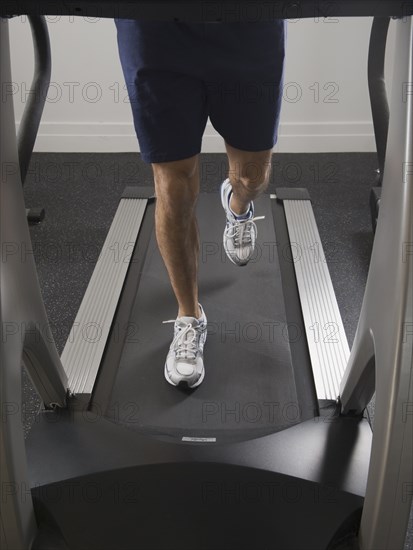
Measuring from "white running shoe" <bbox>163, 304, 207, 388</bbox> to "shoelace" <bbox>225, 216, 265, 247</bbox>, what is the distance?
0.43 meters

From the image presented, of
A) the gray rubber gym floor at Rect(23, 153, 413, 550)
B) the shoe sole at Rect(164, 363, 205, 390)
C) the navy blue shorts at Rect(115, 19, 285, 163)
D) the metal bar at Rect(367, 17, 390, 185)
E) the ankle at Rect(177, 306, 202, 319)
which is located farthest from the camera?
the gray rubber gym floor at Rect(23, 153, 413, 550)

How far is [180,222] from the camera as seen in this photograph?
5.69ft

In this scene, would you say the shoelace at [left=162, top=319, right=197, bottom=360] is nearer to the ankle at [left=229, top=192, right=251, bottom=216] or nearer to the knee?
the knee

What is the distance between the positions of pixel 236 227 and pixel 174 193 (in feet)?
2.10

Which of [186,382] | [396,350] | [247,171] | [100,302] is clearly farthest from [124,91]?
[396,350]

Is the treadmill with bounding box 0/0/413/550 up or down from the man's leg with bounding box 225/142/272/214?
down

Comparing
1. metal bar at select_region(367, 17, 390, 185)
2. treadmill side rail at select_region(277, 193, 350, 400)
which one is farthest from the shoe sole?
metal bar at select_region(367, 17, 390, 185)

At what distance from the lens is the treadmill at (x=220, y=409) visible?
1195mm

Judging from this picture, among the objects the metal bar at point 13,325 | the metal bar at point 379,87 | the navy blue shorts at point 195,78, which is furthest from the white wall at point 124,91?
the metal bar at point 13,325

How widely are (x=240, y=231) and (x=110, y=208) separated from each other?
949 millimetres

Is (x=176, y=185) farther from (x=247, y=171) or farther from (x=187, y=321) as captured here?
(x=187, y=321)

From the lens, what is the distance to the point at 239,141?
67.6 inches

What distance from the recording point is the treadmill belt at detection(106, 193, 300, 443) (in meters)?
1.74

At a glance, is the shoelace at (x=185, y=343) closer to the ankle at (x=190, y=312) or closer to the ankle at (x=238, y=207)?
the ankle at (x=190, y=312)
